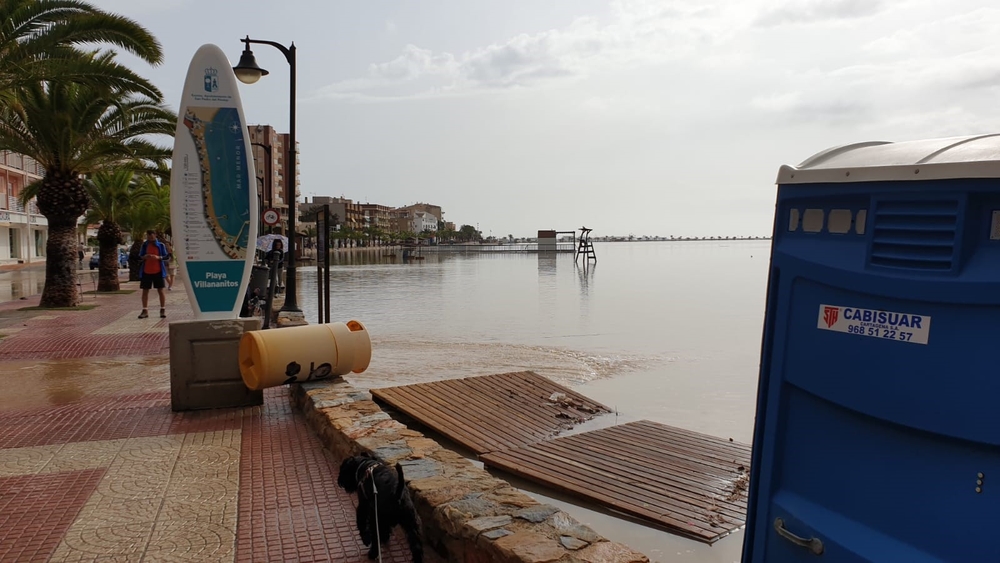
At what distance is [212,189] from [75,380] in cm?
324

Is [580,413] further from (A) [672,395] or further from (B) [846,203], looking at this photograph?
(B) [846,203]

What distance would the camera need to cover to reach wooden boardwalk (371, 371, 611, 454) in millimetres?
7840

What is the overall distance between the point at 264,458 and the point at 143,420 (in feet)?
5.93

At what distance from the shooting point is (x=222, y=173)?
23.5 ft

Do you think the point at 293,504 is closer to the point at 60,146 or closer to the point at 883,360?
the point at 883,360

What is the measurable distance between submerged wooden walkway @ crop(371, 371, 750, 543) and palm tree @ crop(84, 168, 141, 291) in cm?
1710

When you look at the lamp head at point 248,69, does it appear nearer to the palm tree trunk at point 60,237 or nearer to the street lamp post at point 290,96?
the street lamp post at point 290,96

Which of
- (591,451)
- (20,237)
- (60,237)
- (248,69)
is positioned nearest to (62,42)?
(248,69)

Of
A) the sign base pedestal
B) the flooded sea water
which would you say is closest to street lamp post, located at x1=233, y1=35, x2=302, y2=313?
the flooded sea water

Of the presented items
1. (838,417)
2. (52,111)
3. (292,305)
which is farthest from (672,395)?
(52,111)

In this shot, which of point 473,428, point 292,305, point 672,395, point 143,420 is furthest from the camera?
point 292,305

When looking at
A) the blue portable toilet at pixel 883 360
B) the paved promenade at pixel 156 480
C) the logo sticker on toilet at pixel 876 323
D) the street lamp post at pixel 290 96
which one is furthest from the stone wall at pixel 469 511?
the street lamp post at pixel 290 96

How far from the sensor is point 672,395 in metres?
11.6

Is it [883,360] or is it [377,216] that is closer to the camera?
[883,360]
